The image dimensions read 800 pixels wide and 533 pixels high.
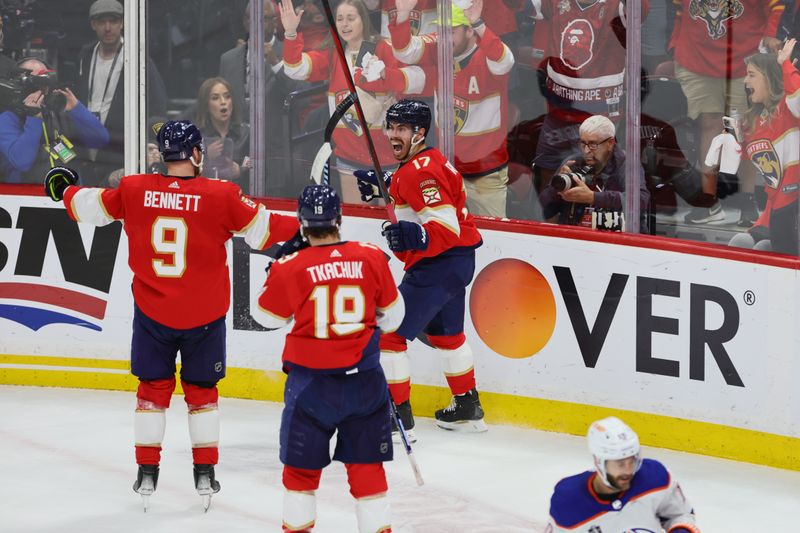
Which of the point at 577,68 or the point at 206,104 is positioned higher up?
the point at 577,68

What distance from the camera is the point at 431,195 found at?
5473 millimetres

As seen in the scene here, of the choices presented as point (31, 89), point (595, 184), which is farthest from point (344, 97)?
point (31, 89)

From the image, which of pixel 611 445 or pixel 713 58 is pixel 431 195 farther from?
pixel 611 445

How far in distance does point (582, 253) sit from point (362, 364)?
6.94 ft

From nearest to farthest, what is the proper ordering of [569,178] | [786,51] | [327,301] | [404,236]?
1. [327,301]
2. [404,236]
3. [786,51]
4. [569,178]

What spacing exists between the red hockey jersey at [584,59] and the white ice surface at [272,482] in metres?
1.44

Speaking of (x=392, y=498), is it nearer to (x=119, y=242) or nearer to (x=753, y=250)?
(x=753, y=250)

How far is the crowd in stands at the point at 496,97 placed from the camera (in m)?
5.48

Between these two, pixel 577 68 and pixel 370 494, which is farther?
pixel 577 68

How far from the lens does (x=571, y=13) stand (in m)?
5.93

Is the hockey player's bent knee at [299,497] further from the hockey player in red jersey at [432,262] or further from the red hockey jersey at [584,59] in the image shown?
the red hockey jersey at [584,59]

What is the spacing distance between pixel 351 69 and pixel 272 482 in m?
2.19

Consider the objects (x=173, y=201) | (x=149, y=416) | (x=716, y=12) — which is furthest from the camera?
(x=716, y=12)

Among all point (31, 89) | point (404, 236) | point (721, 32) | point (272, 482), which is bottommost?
point (272, 482)
